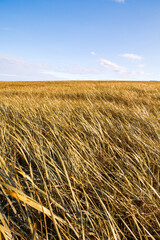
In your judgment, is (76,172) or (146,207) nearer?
(146,207)

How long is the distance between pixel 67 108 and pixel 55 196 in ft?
5.56

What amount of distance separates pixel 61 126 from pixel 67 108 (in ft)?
2.47

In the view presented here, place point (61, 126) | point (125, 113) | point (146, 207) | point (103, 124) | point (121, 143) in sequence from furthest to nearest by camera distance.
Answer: point (125, 113) → point (103, 124) → point (61, 126) → point (121, 143) → point (146, 207)

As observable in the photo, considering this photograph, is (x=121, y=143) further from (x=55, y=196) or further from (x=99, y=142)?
(x=55, y=196)

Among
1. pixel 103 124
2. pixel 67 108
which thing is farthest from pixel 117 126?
pixel 67 108

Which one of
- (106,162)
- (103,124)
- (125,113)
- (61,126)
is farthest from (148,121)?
(61,126)

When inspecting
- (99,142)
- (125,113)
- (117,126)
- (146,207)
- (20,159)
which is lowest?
(146,207)

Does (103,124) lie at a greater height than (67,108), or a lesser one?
lesser

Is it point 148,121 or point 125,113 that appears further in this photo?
point 125,113

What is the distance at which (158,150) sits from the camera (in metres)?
1.19

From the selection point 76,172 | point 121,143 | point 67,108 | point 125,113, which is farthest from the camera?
point 67,108

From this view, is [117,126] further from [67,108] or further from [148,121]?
[67,108]

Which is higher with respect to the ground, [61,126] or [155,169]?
[61,126]

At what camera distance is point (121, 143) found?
144 cm
